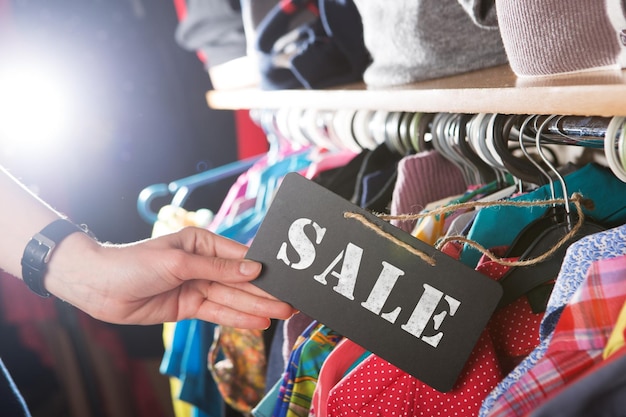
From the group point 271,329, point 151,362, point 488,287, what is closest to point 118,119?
point 151,362

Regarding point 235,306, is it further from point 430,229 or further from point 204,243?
point 430,229

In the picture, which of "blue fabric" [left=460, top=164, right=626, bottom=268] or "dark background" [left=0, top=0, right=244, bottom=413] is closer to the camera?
"blue fabric" [left=460, top=164, right=626, bottom=268]

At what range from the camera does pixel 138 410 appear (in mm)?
2234

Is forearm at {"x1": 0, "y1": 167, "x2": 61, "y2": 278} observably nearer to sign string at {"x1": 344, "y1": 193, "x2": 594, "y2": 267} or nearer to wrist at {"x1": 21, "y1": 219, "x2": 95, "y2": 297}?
wrist at {"x1": 21, "y1": 219, "x2": 95, "y2": 297}

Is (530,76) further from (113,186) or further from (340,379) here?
(113,186)

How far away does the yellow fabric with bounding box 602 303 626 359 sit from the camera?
41 centimetres

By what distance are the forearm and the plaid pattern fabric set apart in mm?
616

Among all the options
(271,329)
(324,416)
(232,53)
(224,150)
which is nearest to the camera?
(324,416)

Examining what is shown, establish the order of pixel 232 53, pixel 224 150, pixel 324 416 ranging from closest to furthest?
pixel 324 416 → pixel 232 53 → pixel 224 150

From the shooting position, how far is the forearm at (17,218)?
0.83 meters

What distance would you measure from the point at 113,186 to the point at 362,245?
1605 millimetres

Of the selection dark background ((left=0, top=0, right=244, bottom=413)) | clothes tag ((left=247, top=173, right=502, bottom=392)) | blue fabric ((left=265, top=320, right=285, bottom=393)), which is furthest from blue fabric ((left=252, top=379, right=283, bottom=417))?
dark background ((left=0, top=0, right=244, bottom=413))

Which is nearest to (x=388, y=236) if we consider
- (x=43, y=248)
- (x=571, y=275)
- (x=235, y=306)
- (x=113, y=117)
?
(x=571, y=275)

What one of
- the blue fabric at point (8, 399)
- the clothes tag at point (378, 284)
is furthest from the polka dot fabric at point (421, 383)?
the blue fabric at point (8, 399)
